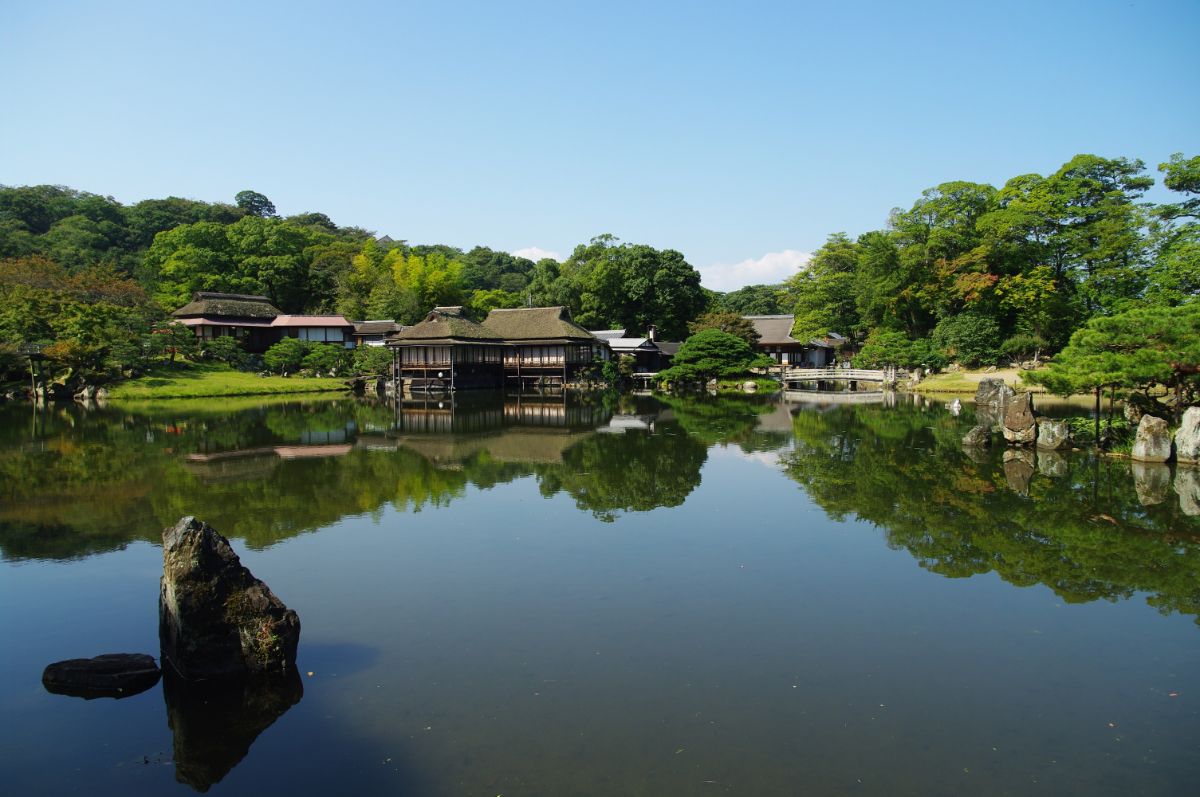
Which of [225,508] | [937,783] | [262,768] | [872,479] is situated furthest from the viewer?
[872,479]

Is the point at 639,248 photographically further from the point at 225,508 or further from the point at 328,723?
the point at 328,723

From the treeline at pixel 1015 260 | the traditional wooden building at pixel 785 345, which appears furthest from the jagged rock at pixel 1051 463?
the traditional wooden building at pixel 785 345

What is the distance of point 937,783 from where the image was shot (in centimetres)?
452

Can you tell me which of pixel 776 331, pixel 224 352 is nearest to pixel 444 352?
pixel 224 352

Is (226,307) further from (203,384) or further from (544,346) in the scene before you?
(544,346)

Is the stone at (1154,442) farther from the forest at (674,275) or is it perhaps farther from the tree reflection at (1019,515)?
the forest at (674,275)

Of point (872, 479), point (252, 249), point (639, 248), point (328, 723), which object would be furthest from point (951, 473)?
point (252, 249)

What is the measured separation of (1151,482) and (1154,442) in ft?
7.53

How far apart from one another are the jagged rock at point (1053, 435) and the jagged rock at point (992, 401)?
3845 mm

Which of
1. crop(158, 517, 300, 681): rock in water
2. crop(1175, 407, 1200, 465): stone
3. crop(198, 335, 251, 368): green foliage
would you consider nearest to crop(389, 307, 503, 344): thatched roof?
crop(198, 335, 251, 368): green foliage

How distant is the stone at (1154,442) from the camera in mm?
15125

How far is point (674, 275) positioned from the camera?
174 feet

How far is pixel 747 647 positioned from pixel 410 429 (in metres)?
18.4

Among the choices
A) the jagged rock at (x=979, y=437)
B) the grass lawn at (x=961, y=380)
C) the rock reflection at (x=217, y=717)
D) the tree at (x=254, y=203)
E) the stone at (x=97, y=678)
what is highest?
the tree at (x=254, y=203)
